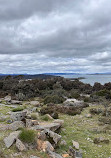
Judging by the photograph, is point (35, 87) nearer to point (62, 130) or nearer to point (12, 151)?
point (62, 130)

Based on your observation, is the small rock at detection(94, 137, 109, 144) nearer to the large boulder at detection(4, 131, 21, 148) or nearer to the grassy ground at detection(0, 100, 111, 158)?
the grassy ground at detection(0, 100, 111, 158)

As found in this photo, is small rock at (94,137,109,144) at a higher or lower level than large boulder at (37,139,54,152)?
lower

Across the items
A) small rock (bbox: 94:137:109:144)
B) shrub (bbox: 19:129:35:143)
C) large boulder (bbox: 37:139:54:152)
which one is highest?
shrub (bbox: 19:129:35:143)

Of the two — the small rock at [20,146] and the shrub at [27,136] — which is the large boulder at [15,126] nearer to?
the shrub at [27,136]

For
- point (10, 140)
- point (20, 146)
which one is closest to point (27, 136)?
point (20, 146)

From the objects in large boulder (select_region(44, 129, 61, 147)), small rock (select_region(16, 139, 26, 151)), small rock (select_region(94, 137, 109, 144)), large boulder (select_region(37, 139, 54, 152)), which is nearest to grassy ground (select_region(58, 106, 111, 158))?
small rock (select_region(94, 137, 109, 144))

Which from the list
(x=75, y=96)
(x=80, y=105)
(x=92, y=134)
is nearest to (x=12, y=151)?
(x=92, y=134)

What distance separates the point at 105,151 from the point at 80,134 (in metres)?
1.81

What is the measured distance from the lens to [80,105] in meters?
14.8

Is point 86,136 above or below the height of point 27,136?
below

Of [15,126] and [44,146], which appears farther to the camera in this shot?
[15,126]

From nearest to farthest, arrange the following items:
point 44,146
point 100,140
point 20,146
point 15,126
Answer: point 20,146, point 44,146, point 100,140, point 15,126

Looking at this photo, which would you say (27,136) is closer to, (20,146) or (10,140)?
(20,146)

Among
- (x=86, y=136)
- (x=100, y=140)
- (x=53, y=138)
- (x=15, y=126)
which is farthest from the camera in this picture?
(x=86, y=136)
